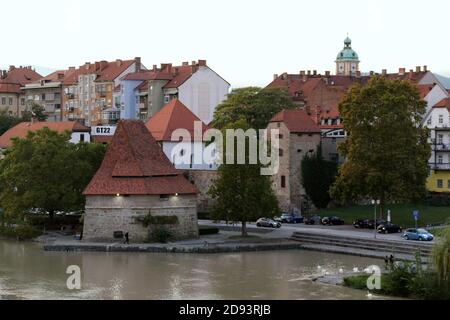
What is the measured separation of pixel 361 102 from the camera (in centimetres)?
5928

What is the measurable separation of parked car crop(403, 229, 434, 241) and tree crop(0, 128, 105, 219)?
19138 millimetres

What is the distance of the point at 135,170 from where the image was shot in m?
54.4

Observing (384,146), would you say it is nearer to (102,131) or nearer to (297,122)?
(297,122)

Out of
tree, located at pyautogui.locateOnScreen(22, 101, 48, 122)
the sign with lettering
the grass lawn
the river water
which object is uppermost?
tree, located at pyautogui.locateOnScreen(22, 101, 48, 122)

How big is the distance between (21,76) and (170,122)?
5363 centimetres

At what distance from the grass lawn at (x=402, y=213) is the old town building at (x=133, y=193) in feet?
37.8

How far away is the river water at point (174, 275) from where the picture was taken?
1486 inches

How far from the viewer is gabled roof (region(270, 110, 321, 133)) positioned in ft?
216

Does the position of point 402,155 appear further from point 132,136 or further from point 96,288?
point 96,288

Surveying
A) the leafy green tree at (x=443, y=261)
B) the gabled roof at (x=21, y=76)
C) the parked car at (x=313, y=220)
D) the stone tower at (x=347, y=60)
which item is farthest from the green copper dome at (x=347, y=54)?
the leafy green tree at (x=443, y=261)

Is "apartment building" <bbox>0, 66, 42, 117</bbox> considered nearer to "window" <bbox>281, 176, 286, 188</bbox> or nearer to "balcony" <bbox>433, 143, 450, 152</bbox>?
"window" <bbox>281, 176, 286, 188</bbox>

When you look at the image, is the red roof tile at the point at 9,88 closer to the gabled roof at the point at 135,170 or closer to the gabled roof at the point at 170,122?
the gabled roof at the point at 170,122

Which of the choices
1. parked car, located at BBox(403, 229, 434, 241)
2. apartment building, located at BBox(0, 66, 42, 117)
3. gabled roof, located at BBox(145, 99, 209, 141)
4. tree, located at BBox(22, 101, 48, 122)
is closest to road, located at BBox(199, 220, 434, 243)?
parked car, located at BBox(403, 229, 434, 241)
